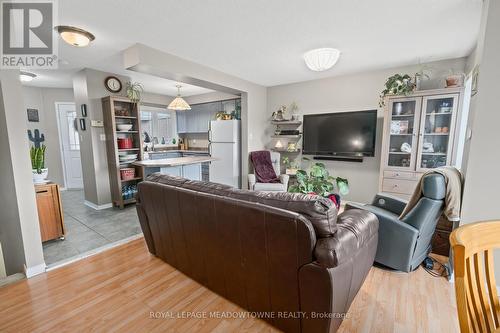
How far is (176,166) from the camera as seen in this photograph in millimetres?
3896

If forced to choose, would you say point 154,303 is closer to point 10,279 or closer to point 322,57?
point 10,279

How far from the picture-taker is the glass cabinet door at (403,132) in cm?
315

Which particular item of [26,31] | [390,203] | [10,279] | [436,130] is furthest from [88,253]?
[436,130]

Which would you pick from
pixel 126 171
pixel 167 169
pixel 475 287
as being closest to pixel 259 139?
pixel 167 169

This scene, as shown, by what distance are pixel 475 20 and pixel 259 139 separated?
3.51 metres

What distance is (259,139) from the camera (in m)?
4.89

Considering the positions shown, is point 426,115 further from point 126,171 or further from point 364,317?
point 126,171

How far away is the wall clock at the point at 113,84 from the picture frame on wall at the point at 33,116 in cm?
237

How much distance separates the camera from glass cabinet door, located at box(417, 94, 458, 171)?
2922 mm

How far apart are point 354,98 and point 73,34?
4.06 metres

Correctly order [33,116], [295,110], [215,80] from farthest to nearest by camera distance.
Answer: [33,116]
[295,110]
[215,80]

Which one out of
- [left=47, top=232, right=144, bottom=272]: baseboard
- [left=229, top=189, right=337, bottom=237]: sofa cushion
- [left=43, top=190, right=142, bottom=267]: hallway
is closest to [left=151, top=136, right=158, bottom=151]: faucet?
[left=43, top=190, right=142, bottom=267]: hallway

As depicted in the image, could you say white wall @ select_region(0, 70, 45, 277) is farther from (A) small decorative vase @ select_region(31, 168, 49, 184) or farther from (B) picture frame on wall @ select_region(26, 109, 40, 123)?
(B) picture frame on wall @ select_region(26, 109, 40, 123)

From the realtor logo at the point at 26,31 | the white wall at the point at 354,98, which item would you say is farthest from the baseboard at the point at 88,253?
the white wall at the point at 354,98
